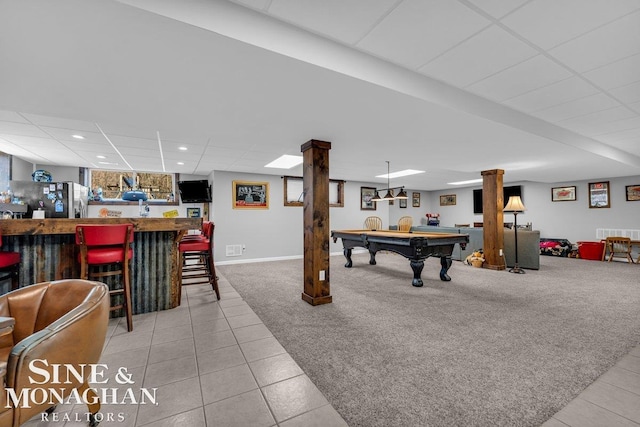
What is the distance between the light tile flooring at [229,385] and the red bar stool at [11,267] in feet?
3.16

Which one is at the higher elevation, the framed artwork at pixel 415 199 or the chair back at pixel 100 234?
the framed artwork at pixel 415 199

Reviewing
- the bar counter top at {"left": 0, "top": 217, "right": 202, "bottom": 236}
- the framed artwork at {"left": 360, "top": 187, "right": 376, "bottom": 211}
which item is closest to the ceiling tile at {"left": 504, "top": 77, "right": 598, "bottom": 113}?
→ the bar counter top at {"left": 0, "top": 217, "right": 202, "bottom": 236}

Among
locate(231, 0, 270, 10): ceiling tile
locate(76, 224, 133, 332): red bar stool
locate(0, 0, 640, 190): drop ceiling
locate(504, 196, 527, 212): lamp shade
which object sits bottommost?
locate(76, 224, 133, 332): red bar stool

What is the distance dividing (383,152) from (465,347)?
3.24 m

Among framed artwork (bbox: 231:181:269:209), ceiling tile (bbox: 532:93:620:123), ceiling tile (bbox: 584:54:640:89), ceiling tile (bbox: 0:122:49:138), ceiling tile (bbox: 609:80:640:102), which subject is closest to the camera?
ceiling tile (bbox: 584:54:640:89)

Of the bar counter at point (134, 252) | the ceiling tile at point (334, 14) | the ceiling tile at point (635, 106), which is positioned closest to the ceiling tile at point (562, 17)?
the ceiling tile at point (334, 14)

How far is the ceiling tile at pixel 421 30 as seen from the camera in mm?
1626

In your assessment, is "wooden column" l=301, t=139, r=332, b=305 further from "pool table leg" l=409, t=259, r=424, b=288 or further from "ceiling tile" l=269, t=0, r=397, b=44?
"ceiling tile" l=269, t=0, r=397, b=44

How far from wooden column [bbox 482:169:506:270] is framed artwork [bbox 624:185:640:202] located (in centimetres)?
460

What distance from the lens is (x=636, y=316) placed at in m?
3.10

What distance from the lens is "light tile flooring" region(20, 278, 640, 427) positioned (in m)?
1.52

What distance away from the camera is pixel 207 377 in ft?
6.29

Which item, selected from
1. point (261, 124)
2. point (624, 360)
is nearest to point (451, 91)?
point (261, 124)

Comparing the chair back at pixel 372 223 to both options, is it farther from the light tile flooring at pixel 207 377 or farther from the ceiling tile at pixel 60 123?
the ceiling tile at pixel 60 123
